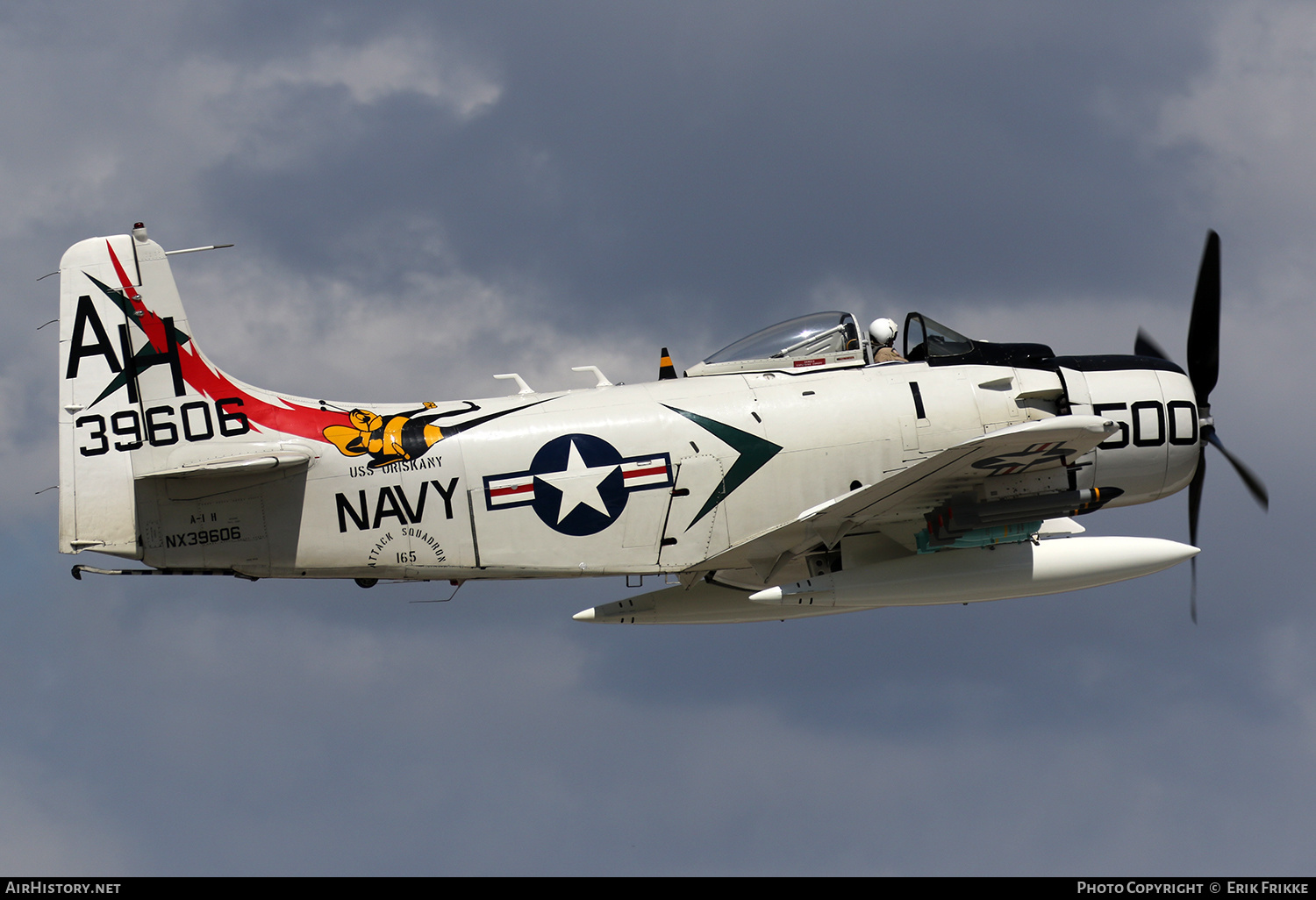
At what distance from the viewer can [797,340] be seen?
14.8 metres

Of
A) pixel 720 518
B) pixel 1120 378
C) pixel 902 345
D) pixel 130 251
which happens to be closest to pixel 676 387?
pixel 720 518

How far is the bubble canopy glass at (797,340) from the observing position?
14.7 m

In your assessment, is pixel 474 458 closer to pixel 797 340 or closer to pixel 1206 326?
pixel 797 340

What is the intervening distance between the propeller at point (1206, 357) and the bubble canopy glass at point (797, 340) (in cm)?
412

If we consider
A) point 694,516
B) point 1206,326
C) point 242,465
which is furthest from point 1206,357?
point 242,465

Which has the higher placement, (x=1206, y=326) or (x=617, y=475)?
(x=1206, y=326)

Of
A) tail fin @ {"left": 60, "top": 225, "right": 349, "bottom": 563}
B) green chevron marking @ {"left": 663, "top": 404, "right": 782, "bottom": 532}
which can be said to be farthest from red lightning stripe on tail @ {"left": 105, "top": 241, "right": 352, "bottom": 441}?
green chevron marking @ {"left": 663, "top": 404, "right": 782, "bottom": 532}

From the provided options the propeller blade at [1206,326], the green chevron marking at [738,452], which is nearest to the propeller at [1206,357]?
the propeller blade at [1206,326]

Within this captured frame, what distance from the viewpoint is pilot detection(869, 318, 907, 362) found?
49.1 feet

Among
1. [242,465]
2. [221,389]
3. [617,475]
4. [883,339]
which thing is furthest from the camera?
[883,339]

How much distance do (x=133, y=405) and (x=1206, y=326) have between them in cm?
1261

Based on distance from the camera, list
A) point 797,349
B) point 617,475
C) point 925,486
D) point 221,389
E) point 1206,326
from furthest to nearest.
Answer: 1. point 1206,326
2. point 797,349
3. point 617,475
4. point 221,389
5. point 925,486
